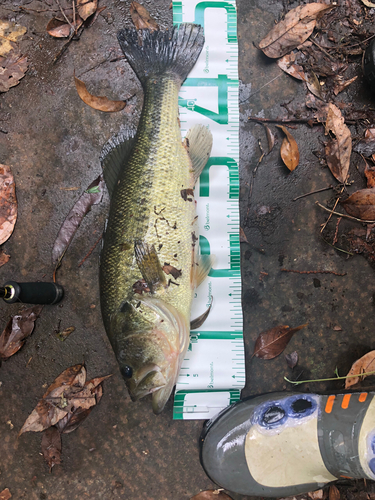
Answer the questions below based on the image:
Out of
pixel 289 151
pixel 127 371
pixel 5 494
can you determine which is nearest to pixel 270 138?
pixel 289 151

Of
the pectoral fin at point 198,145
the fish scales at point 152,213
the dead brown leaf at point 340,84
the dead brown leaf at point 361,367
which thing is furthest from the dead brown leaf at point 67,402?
the dead brown leaf at point 340,84

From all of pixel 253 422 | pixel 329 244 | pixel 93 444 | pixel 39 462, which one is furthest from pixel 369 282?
pixel 39 462

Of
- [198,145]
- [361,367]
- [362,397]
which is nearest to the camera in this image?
[362,397]

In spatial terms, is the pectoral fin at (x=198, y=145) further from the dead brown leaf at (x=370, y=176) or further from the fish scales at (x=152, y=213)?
the dead brown leaf at (x=370, y=176)

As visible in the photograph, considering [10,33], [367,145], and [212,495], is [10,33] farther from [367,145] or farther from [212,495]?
[212,495]

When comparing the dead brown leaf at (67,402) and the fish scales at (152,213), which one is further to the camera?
the dead brown leaf at (67,402)

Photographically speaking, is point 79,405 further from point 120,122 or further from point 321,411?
point 120,122
